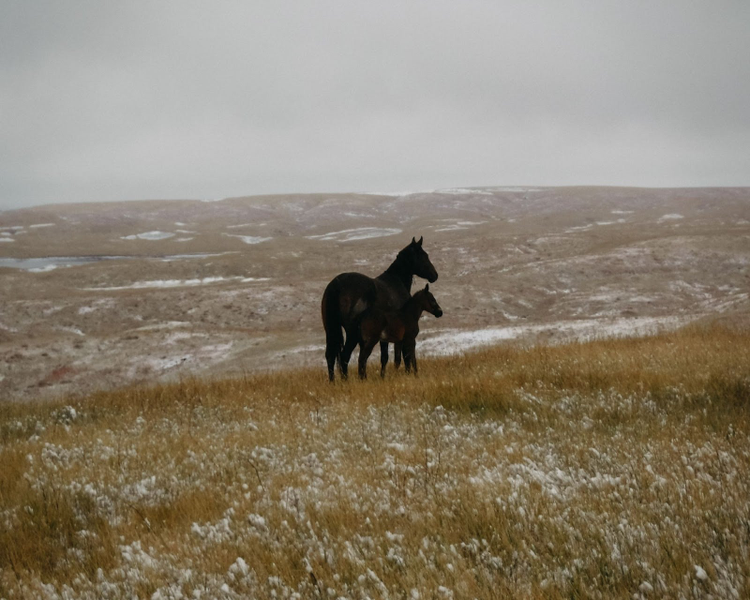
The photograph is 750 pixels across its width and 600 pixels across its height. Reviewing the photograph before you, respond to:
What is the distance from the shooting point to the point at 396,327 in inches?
477

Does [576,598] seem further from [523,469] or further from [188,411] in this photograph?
[188,411]

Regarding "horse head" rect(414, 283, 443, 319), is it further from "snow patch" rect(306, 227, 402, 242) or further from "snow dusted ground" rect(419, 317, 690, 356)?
"snow patch" rect(306, 227, 402, 242)

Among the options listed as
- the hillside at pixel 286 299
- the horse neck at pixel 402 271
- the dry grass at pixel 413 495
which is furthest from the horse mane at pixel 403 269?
the hillside at pixel 286 299

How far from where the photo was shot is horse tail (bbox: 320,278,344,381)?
12.0 metres

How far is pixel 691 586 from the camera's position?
3.48 m

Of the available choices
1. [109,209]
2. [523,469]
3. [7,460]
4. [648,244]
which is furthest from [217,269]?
[109,209]

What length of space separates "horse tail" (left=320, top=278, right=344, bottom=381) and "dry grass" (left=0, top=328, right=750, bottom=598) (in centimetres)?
261

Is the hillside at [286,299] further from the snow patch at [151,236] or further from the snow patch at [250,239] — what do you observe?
the snow patch at [151,236]

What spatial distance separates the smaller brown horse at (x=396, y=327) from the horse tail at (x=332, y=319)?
611 mm

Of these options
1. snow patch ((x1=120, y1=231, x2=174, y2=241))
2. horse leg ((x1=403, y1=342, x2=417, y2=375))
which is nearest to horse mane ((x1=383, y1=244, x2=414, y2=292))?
horse leg ((x1=403, y1=342, x2=417, y2=375))

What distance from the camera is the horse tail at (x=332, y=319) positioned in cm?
1202

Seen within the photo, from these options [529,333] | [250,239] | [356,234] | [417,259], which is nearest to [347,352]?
[417,259]

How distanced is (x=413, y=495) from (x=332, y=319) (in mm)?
7145

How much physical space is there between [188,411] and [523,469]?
6.81 m
